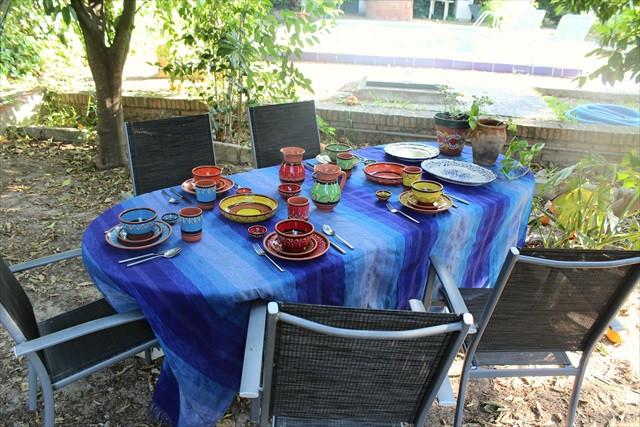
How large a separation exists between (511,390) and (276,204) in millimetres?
1302

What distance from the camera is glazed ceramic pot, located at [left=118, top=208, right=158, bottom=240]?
4.86 ft

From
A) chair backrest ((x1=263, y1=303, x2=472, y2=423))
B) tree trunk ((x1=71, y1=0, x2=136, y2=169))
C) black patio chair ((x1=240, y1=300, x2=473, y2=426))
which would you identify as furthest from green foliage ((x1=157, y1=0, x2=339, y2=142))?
chair backrest ((x1=263, y1=303, x2=472, y2=423))

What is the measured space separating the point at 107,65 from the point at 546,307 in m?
3.49

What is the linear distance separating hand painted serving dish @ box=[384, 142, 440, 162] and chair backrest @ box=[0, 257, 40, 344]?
5.68 feet

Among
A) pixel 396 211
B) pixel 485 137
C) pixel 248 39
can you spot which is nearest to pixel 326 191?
pixel 396 211

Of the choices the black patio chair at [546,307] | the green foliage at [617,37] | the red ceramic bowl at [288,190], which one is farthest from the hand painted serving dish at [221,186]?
the green foliage at [617,37]

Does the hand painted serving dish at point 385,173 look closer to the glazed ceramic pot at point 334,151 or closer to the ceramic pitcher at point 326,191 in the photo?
the glazed ceramic pot at point 334,151

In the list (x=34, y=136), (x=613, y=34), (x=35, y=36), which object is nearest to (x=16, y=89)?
(x=34, y=136)

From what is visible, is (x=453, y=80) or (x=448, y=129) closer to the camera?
(x=448, y=129)

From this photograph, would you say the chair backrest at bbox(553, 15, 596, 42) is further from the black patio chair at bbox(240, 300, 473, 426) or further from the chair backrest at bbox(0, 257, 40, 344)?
the chair backrest at bbox(0, 257, 40, 344)

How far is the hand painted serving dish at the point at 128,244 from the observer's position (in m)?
1.48

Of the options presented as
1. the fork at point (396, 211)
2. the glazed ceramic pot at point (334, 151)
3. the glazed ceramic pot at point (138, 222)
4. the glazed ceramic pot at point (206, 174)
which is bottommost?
the fork at point (396, 211)

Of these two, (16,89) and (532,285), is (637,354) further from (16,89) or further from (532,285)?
(16,89)

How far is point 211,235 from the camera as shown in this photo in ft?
5.24
